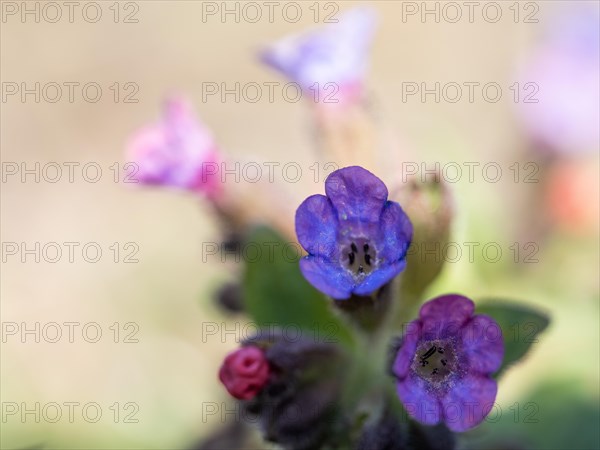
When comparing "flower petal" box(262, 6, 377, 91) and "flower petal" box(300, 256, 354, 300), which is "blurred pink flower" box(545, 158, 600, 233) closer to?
"flower petal" box(262, 6, 377, 91)

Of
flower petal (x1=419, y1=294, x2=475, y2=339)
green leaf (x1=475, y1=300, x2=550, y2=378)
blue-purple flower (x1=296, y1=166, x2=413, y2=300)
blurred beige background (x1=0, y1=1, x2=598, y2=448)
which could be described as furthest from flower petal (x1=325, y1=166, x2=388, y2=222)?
blurred beige background (x1=0, y1=1, x2=598, y2=448)

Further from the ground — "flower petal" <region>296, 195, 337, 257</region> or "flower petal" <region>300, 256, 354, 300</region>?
"flower petal" <region>296, 195, 337, 257</region>

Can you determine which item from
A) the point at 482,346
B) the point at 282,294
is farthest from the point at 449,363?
the point at 282,294

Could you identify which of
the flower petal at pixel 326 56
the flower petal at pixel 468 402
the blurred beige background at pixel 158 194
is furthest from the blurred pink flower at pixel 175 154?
the flower petal at pixel 468 402

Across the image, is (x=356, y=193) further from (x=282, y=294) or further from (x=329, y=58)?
(x=329, y=58)

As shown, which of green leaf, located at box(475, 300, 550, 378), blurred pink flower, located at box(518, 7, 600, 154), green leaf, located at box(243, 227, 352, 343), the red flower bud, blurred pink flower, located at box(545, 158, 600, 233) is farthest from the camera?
blurred pink flower, located at box(518, 7, 600, 154)

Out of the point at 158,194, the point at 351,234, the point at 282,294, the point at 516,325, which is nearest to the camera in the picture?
the point at 351,234

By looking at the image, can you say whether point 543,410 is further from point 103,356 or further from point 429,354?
point 103,356

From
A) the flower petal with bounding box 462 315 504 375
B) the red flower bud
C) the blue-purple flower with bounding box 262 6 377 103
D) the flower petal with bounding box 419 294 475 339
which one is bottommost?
the red flower bud
